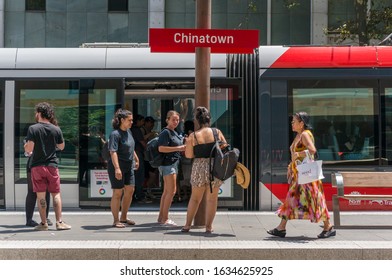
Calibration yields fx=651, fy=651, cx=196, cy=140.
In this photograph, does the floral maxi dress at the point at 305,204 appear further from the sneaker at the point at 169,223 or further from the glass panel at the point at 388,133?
the glass panel at the point at 388,133

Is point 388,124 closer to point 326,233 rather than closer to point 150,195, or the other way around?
point 326,233

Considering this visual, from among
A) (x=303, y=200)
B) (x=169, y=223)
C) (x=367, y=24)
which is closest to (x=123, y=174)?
(x=169, y=223)

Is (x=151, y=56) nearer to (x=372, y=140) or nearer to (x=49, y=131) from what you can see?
(x=49, y=131)

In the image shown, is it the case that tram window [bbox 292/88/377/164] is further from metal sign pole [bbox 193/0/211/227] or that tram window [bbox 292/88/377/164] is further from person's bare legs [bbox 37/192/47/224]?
person's bare legs [bbox 37/192/47/224]

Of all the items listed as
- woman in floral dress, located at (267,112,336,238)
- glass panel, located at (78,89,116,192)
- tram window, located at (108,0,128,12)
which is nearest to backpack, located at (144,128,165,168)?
woman in floral dress, located at (267,112,336,238)

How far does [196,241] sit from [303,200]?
1.53 meters

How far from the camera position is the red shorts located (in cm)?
880

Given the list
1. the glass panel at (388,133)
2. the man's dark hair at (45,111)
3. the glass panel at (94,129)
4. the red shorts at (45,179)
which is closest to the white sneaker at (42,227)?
the red shorts at (45,179)

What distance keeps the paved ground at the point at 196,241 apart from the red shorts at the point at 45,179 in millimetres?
592

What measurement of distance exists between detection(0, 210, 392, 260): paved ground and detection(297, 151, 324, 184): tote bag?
77 cm

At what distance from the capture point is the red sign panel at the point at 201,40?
8977mm

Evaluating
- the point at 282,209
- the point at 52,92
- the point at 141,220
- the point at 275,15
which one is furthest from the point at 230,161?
the point at 275,15

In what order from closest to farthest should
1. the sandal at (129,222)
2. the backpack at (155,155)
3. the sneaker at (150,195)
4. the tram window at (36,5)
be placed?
the backpack at (155,155) → the sandal at (129,222) → the sneaker at (150,195) → the tram window at (36,5)

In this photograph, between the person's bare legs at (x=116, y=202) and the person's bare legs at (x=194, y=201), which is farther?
the person's bare legs at (x=116, y=202)
